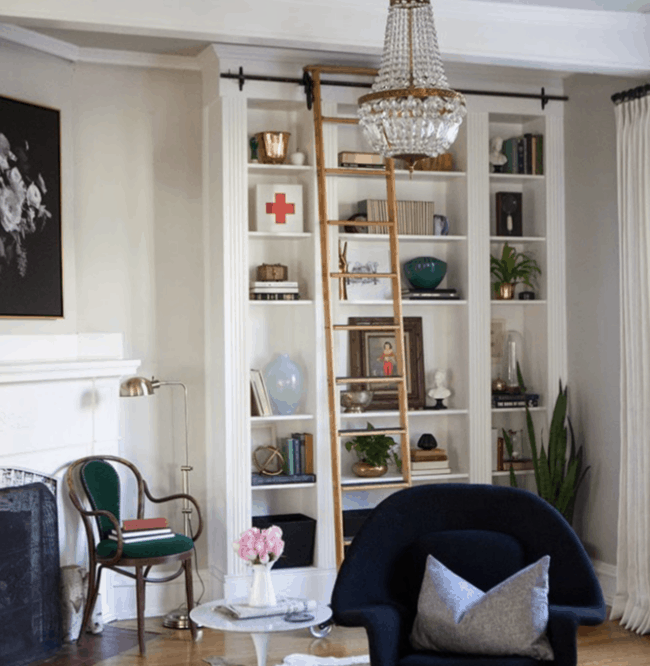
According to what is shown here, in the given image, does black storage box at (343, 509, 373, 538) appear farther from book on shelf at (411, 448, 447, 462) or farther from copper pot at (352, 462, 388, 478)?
book on shelf at (411, 448, 447, 462)

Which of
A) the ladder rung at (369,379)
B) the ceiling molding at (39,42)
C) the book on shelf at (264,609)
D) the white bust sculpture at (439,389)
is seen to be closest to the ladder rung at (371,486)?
the ladder rung at (369,379)

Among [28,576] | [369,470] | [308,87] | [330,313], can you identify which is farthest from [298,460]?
[308,87]

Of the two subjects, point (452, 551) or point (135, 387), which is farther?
point (135, 387)

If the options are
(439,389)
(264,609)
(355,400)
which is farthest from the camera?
(439,389)

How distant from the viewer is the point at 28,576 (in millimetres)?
5145

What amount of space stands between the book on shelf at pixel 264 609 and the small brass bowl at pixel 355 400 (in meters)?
1.72

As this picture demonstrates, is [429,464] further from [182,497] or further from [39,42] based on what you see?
[39,42]

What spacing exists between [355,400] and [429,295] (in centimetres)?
75

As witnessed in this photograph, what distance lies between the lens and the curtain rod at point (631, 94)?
545 centimetres

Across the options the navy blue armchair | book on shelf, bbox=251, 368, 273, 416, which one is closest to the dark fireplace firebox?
book on shelf, bbox=251, 368, 273, 416

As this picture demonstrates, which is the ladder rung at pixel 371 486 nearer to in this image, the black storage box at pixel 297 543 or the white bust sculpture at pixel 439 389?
the black storage box at pixel 297 543

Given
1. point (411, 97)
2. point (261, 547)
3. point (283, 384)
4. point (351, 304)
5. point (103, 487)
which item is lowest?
point (261, 547)

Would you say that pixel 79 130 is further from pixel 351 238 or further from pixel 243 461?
pixel 243 461

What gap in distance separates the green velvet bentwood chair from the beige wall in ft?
7.43
